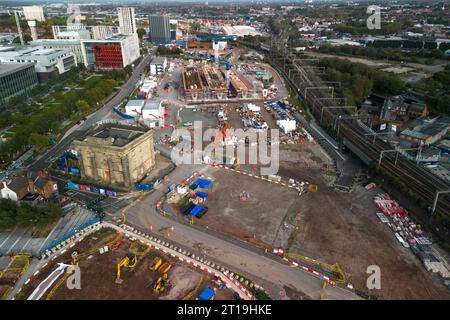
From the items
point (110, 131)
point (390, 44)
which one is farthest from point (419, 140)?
point (390, 44)

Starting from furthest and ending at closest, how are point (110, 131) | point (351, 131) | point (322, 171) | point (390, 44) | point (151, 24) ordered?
point (151, 24) → point (390, 44) → point (351, 131) → point (322, 171) → point (110, 131)

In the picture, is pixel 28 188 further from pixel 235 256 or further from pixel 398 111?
pixel 398 111

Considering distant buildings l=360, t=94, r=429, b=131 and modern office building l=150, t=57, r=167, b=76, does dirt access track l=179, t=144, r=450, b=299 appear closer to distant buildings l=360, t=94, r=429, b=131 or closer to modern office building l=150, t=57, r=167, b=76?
distant buildings l=360, t=94, r=429, b=131

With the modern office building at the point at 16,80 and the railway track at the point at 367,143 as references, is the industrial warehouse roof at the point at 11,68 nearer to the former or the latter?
the modern office building at the point at 16,80

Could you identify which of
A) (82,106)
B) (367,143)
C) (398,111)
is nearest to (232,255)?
(367,143)

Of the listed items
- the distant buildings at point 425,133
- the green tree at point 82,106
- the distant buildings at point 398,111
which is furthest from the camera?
the green tree at point 82,106

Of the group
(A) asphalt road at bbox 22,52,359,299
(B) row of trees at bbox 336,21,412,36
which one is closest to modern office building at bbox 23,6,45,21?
(B) row of trees at bbox 336,21,412,36

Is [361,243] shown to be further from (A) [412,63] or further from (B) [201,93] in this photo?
(A) [412,63]

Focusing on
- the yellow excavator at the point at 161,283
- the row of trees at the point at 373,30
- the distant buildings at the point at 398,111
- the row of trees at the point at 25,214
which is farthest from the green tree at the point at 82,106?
the row of trees at the point at 373,30
